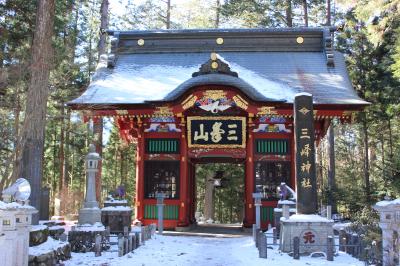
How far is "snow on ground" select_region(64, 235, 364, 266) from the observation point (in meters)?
9.33

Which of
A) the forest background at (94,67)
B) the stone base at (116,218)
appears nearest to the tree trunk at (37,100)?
the forest background at (94,67)

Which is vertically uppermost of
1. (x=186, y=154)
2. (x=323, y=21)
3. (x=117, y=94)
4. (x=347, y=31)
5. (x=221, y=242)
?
(x=323, y=21)

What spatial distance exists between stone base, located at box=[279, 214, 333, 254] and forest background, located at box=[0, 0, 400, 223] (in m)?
1.84

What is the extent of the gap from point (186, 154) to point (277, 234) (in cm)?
492

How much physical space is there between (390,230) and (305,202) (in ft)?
9.44

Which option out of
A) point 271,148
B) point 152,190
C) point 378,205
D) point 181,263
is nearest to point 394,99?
point 271,148

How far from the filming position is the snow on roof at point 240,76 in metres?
16.3

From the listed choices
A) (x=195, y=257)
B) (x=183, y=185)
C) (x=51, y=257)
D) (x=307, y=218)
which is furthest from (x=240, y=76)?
(x=51, y=257)

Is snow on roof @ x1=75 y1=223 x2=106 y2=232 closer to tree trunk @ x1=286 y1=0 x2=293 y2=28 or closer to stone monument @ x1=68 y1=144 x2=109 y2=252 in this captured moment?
stone monument @ x1=68 y1=144 x2=109 y2=252

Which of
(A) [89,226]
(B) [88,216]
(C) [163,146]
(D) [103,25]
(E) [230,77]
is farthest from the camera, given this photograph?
(D) [103,25]

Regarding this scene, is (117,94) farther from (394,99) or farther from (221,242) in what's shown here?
(394,99)

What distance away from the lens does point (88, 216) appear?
12.7 metres

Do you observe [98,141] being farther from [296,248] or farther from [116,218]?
[296,248]

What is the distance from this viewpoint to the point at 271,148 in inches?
651
